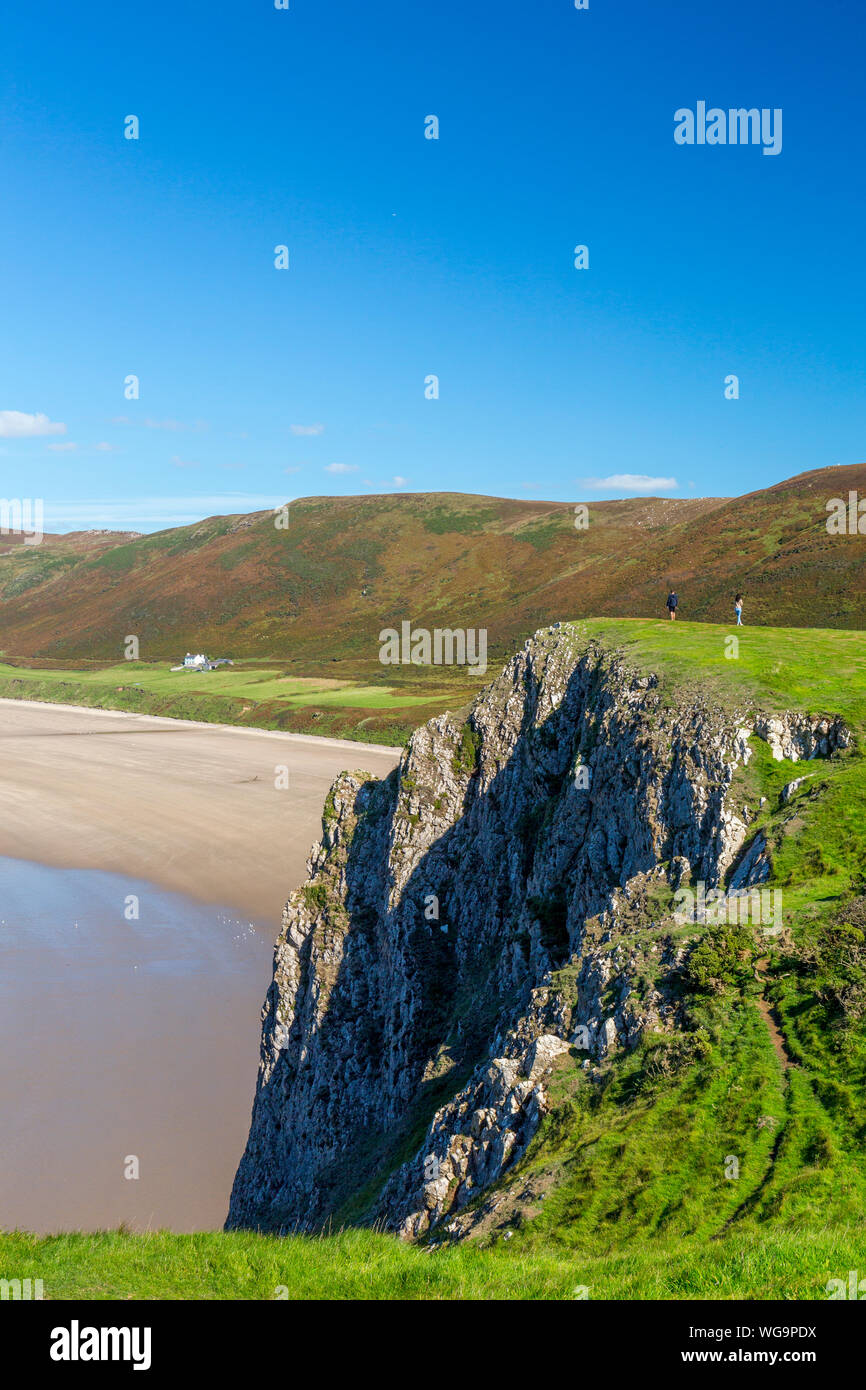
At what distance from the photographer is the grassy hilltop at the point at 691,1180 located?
9.44 m

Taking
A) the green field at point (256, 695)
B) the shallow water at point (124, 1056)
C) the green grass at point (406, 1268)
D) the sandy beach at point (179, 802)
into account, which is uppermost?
the green field at point (256, 695)

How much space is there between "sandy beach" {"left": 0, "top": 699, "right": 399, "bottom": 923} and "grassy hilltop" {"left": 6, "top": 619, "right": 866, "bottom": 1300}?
40983 mm

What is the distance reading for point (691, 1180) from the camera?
36.6 feet

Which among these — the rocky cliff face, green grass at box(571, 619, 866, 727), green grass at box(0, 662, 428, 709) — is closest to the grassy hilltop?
the rocky cliff face

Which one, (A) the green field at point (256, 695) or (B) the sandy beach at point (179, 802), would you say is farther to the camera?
(A) the green field at point (256, 695)

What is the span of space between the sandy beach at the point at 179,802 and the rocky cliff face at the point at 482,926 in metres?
23.4

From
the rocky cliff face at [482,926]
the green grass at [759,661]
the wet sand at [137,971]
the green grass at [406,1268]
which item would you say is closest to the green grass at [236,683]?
the wet sand at [137,971]

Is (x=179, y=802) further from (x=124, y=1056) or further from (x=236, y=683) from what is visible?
(x=236, y=683)

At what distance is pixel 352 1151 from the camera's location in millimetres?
25156

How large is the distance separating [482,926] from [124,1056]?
58.0 ft

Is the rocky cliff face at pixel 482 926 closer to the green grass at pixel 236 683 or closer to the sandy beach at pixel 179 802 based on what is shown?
the sandy beach at pixel 179 802

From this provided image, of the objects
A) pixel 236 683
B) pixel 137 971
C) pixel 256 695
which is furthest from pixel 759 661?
pixel 236 683

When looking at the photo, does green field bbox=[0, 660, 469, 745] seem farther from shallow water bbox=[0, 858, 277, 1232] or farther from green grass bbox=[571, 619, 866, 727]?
green grass bbox=[571, 619, 866, 727]
